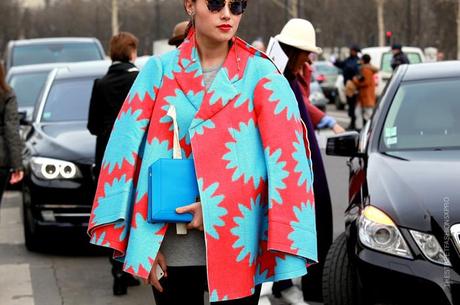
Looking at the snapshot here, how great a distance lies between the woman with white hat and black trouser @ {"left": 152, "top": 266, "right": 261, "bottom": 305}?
2.76m

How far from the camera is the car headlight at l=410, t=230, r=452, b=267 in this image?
493 cm

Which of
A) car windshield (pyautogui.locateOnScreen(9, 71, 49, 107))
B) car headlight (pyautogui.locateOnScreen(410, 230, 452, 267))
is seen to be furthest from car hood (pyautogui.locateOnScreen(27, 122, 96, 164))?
car windshield (pyautogui.locateOnScreen(9, 71, 49, 107))

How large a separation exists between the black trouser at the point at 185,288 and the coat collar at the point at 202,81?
0.47 m

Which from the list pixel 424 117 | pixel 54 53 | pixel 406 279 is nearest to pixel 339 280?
pixel 406 279

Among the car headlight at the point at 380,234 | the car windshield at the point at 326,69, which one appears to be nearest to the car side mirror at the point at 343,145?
the car headlight at the point at 380,234

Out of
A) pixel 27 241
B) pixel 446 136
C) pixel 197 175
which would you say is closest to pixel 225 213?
pixel 197 175

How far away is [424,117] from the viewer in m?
6.48

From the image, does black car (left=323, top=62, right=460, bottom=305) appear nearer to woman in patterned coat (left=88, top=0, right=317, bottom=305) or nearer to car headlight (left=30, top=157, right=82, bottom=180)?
woman in patterned coat (left=88, top=0, right=317, bottom=305)

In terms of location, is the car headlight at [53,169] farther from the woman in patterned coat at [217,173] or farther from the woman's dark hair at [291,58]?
the woman in patterned coat at [217,173]

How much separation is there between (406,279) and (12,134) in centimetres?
342

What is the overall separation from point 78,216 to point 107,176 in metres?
5.20

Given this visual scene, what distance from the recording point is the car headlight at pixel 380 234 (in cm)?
505

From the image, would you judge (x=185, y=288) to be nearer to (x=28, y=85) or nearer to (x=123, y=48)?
(x=123, y=48)

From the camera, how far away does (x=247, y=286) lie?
11.3 feet
